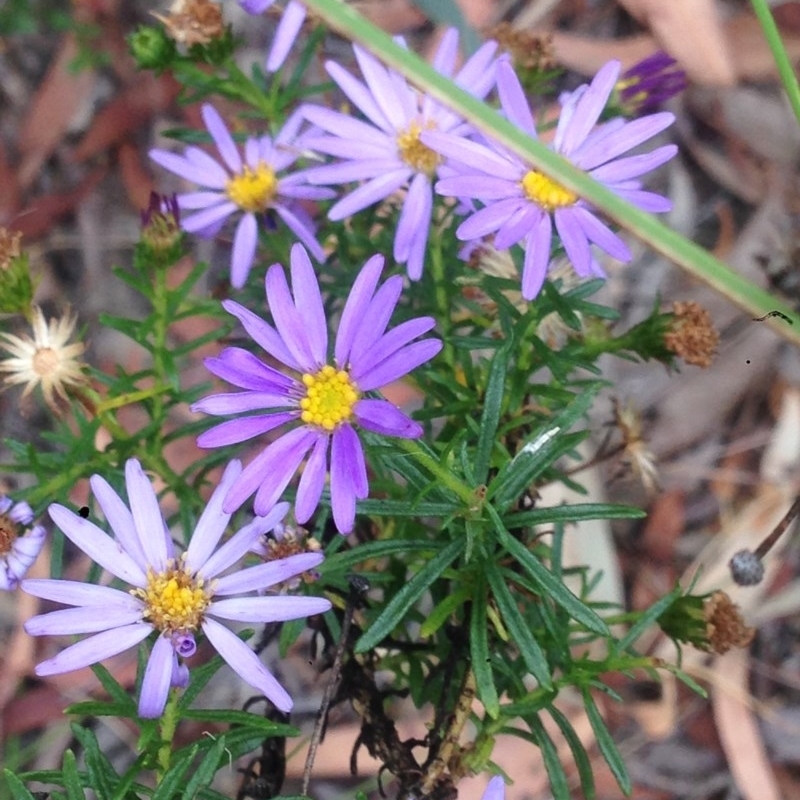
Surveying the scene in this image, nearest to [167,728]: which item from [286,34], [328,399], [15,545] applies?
[15,545]

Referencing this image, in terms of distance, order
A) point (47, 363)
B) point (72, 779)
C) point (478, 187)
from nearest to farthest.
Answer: point (72, 779) < point (478, 187) < point (47, 363)

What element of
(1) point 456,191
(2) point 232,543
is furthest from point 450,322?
(2) point 232,543

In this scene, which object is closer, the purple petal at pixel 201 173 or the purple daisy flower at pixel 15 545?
the purple daisy flower at pixel 15 545

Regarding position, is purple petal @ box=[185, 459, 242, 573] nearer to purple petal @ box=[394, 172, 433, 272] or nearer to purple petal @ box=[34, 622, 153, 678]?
purple petal @ box=[34, 622, 153, 678]

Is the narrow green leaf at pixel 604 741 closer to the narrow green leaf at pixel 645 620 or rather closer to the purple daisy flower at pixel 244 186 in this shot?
the narrow green leaf at pixel 645 620

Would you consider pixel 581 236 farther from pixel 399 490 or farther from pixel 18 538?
pixel 18 538

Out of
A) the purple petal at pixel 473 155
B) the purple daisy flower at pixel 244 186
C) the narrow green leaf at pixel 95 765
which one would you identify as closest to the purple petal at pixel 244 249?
the purple daisy flower at pixel 244 186

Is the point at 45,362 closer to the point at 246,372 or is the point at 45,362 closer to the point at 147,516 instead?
the point at 147,516
